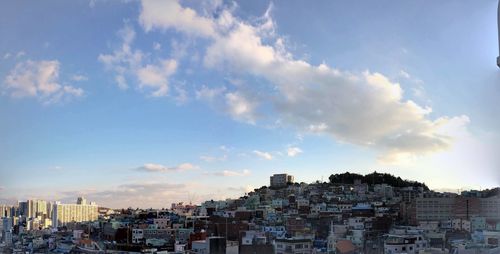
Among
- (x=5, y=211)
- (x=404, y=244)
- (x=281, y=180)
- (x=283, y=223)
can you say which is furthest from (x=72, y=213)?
(x=404, y=244)

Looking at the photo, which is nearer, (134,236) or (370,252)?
(370,252)

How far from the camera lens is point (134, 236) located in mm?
10297

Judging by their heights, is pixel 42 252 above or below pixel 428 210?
below

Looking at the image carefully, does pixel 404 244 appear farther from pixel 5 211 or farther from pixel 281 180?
pixel 5 211

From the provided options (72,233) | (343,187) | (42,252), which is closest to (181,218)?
(72,233)

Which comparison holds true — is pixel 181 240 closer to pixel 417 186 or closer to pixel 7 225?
pixel 7 225

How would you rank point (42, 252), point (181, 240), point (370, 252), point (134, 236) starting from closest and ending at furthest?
point (370, 252) → point (42, 252) → point (181, 240) → point (134, 236)

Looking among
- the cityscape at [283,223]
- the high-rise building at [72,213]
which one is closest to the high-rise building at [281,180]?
the cityscape at [283,223]

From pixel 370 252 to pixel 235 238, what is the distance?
2.26m

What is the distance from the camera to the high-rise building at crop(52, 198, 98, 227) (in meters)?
13.4

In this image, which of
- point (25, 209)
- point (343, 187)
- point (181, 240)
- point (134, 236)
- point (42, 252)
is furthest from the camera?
point (343, 187)

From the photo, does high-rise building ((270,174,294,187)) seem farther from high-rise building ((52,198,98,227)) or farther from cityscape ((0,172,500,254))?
high-rise building ((52,198,98,227))

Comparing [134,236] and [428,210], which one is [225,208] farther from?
[428,210]

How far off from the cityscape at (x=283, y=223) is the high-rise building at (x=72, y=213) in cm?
3
